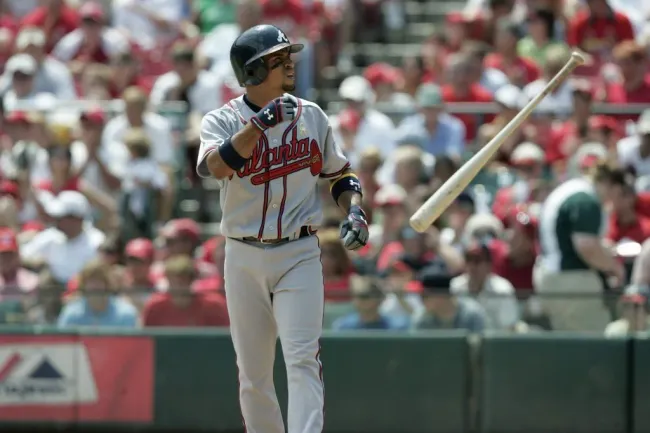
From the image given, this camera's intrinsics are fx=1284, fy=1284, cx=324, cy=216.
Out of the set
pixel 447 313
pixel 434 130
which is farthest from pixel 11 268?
pixel 434 130

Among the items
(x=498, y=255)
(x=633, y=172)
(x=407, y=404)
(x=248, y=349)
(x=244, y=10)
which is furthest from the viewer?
(x=244, y=10)

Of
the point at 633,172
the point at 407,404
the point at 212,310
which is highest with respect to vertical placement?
the point at 633,172

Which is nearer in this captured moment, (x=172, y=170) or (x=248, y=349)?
(x=248, y=349)

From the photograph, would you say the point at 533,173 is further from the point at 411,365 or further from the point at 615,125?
the point at 411,365

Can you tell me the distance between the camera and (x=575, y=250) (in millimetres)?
8602

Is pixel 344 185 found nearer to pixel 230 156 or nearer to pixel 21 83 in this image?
pixel 230 156

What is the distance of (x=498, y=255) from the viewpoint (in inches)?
Answer: 358

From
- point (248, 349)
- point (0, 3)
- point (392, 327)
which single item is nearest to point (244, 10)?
point (0, 3)

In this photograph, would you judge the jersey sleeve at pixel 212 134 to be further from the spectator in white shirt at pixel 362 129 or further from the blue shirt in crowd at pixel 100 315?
the spectator in white shirt at pixel 362 129

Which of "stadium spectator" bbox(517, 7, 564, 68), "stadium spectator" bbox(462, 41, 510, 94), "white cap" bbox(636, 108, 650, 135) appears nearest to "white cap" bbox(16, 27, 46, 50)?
"stadium spectator" bbox(462, 41, 510, 94)

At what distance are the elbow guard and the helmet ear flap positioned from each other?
0.60 m

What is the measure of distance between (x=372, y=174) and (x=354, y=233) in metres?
4.66

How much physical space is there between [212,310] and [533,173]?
2707 mm

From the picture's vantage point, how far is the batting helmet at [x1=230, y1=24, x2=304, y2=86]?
17.7 ft
